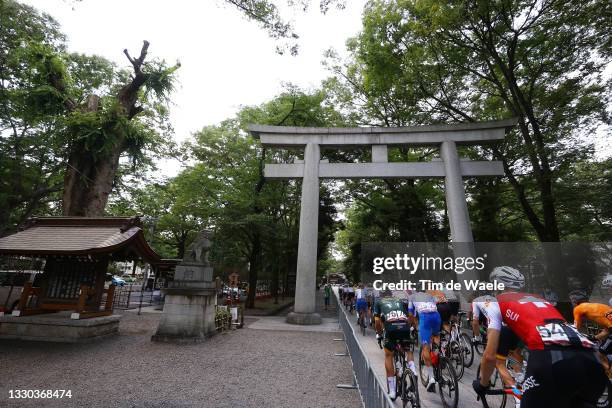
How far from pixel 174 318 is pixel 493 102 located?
17.6m

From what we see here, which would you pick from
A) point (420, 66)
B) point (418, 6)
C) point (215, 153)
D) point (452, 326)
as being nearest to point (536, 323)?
point (452, 326)

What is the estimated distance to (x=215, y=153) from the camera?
63.8 ft

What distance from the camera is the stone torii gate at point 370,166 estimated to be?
13.3 meters

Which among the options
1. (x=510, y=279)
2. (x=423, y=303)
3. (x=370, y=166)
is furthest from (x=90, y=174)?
(x=510, y=279)

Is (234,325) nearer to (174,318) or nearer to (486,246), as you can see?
(174,318)

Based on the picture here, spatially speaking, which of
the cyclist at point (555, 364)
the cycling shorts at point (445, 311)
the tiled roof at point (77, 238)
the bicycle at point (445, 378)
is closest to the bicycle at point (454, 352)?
the cycling shorts at point (445, 311)

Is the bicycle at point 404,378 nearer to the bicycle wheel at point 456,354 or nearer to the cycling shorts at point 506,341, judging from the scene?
the cycling shorts at point 506,341

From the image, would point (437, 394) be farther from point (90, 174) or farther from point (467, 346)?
point (90, 174)

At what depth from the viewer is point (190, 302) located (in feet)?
30.8

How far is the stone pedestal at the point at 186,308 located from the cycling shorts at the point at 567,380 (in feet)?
29.1

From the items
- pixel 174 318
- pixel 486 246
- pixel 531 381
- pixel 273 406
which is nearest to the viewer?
pixel 531 381

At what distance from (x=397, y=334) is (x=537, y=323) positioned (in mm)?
2524

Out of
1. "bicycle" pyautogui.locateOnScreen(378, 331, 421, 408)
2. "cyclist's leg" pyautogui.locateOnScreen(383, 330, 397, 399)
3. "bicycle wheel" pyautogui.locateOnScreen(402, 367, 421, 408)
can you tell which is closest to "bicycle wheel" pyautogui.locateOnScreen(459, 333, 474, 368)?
"bicycle" pyautogui.locateOnScreen(378, 331, 421, 408)

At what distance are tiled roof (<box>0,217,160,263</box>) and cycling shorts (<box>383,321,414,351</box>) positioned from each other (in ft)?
24.6
